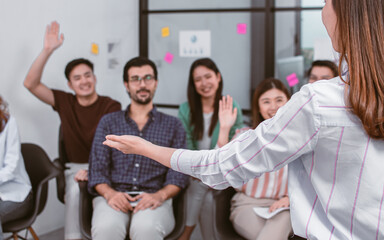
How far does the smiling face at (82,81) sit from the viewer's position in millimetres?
3033

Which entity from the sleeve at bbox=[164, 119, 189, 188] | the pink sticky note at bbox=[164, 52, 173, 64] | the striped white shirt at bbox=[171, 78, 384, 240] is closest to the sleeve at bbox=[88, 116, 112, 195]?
the sleeve at bbox=[164, 119, 189, 188]

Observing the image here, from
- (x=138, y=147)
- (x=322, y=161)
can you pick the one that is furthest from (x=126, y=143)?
(x=322, y=161)

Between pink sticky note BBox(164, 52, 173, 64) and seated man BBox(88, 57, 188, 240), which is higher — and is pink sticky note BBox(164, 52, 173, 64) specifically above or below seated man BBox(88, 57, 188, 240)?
above

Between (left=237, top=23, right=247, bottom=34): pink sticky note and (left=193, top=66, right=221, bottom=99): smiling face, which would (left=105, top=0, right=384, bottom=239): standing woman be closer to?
(left=193, top=66, right=221, bottom=99): smiling face

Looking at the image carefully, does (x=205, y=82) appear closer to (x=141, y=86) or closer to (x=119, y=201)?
(x=141, y=86)

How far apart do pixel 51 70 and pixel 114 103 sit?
2.24ft

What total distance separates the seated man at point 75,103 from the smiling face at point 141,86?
431mm

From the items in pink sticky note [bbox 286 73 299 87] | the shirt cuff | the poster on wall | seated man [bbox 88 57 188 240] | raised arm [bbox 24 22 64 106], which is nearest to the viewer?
the shirt cuff

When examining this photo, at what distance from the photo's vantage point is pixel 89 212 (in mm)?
2404

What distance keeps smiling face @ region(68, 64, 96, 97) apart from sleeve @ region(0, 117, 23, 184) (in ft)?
1.97

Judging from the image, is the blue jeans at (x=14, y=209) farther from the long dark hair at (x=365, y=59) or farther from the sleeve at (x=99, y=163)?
the long dark hair at (x=365, y=59)

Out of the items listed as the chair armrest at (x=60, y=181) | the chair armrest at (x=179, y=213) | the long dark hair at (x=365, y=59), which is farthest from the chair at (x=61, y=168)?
the long dark hair at (x=365, y=59)

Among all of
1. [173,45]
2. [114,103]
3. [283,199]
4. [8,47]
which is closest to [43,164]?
[114,103]

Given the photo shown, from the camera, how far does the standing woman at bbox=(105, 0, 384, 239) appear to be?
38.1 inches
